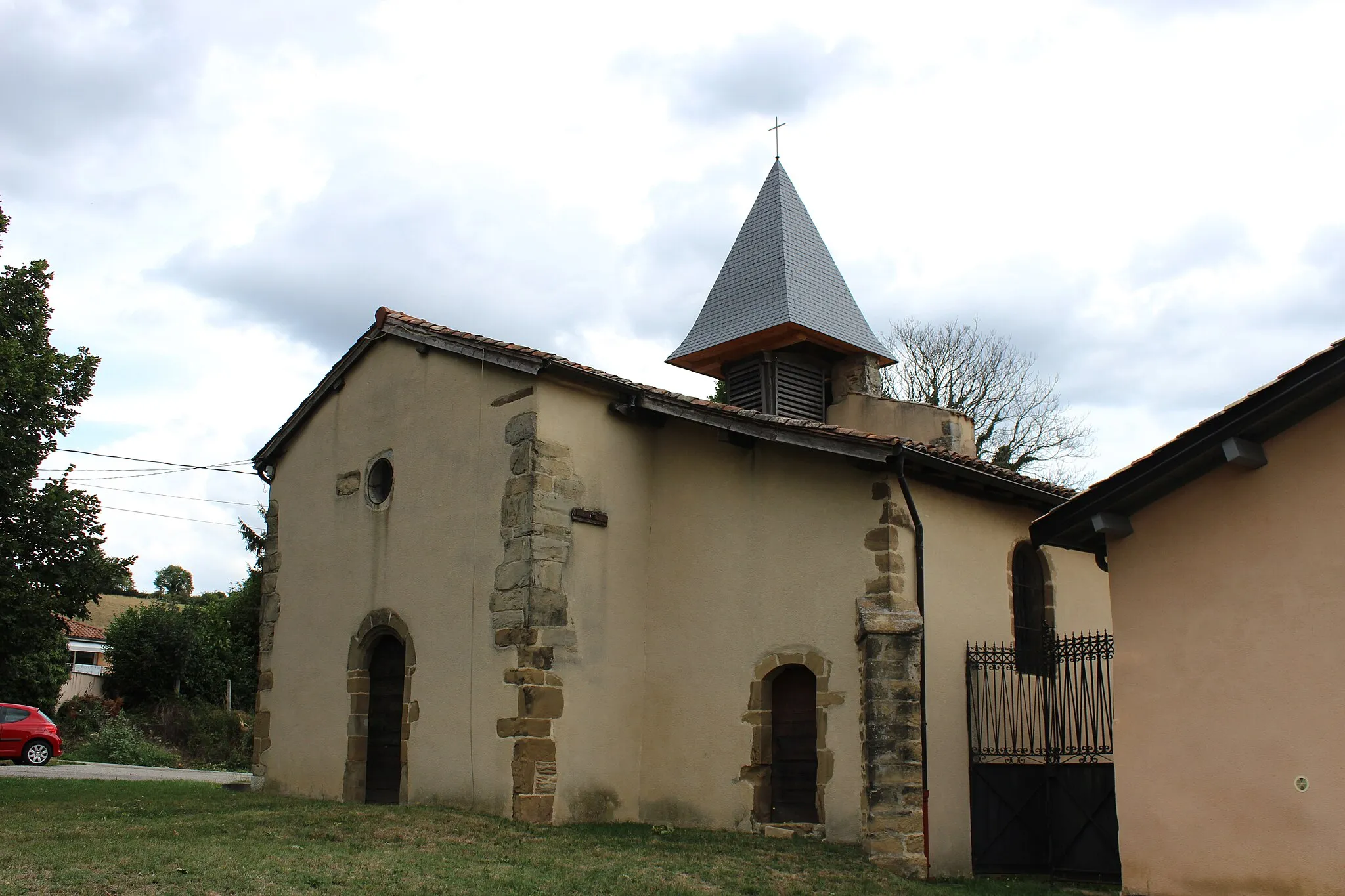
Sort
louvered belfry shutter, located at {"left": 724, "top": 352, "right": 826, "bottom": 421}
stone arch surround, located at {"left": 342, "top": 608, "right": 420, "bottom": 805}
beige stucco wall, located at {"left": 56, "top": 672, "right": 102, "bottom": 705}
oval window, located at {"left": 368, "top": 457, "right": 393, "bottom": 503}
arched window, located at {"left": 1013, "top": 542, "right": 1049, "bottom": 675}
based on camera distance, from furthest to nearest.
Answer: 1. beige stucco wall, located at {"left": 56, "top": 672, "right": 102, "bottom": 705}
2. louvered belfry shutter, located at {"left": 724, "top": 352, "right": 826, "bottom": 421}
3. oval window, located at {"left": 368, "top": 457, "right": 393, "bottom": 503}
4. stone arch surround, located at {"left": 342, "top": 608, "right": 420, "bottom": 805}
5. arched window, located at {"left": 1013, "top": 542, "right": 1049, "bottom": 675}

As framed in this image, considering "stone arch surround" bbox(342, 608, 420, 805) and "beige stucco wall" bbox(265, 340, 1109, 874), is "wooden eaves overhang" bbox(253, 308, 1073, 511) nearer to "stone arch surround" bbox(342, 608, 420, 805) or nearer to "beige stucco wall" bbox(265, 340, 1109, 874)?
"beige stucco wall" bbox(265, 340, 1109, 874)

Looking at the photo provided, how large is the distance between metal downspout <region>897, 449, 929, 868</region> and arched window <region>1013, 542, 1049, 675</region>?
86.9 inches

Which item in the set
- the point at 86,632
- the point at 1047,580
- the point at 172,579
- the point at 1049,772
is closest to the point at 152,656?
the point at 86,632

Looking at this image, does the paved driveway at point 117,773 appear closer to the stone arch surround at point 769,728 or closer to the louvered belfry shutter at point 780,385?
the stone arch surround at point 769,728

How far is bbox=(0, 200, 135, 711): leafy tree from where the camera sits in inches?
631

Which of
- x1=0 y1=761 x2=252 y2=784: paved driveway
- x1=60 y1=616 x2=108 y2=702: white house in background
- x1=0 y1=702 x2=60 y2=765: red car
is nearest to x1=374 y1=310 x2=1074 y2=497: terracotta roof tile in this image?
x1=0 y1=761 x2=252 y2=784: paved driveway

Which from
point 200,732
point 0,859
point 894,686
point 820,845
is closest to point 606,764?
point 820,845

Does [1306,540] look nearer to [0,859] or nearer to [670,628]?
[670,628]

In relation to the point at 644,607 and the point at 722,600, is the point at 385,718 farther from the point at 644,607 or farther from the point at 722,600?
the point at 722,600

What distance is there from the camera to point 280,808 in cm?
1190

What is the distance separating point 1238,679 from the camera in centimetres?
774

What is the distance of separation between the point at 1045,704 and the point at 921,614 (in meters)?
1.65

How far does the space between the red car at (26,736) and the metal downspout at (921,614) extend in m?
18.3

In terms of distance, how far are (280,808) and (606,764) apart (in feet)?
11.2
